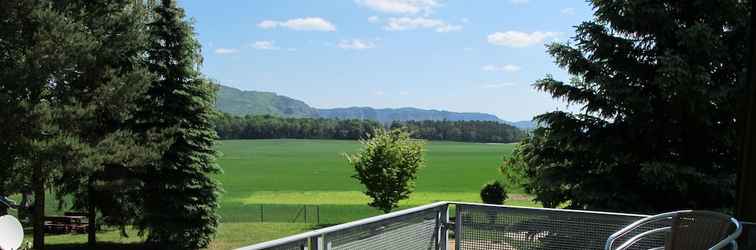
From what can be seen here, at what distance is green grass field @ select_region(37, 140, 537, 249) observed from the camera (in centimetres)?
2069

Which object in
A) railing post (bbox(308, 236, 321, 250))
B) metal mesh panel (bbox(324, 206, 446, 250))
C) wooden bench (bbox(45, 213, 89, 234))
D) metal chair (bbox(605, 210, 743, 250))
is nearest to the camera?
metal chair (bbox(605, 210, 743, 250))

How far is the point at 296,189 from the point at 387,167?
19.4 m

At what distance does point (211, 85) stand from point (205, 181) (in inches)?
102

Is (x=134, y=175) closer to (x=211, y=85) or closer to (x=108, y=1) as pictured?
(x=211, y=85)

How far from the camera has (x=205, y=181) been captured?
1605 cm

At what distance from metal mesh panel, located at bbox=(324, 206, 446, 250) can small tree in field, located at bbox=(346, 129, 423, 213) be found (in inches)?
591

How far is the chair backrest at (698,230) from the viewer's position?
9.06 ft

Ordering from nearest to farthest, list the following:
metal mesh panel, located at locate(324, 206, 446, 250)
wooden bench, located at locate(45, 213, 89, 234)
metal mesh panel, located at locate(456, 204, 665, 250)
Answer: metal mesh panel, located at locate(324, 206, 446, 250) → metal mesh panel, located at locate(456, 204, 665, 250) → wooden bench, located at locate(45, 213, 89, 234)

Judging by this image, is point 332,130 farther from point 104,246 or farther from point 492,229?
point 492,229

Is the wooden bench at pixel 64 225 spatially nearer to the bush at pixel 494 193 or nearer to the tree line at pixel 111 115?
the tree line at pixel 111 115

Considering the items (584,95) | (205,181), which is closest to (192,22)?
(205,181)

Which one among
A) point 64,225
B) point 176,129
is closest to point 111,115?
point 176,129

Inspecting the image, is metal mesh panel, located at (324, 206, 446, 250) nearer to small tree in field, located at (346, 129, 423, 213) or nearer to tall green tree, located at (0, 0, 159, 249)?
tall green tree, located at (0, 0, 159, 249)

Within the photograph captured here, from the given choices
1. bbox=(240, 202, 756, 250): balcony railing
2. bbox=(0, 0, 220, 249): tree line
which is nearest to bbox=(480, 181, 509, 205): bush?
bbox=(0, 0, 220, 249): tree line
